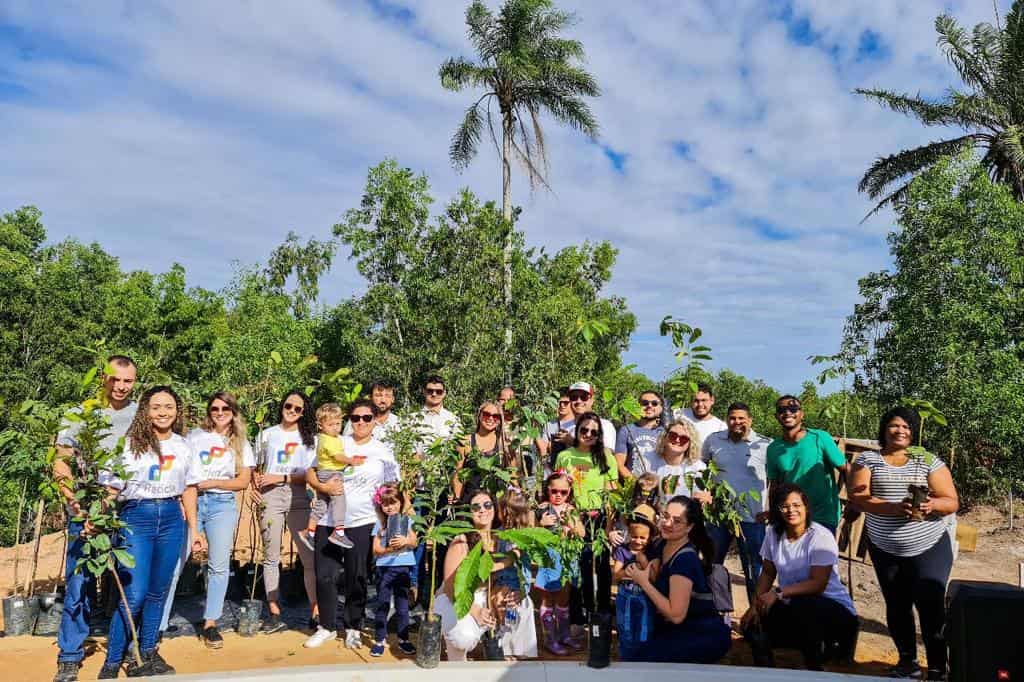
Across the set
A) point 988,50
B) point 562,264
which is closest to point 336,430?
point 988,50

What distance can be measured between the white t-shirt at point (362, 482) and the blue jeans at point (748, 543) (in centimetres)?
214

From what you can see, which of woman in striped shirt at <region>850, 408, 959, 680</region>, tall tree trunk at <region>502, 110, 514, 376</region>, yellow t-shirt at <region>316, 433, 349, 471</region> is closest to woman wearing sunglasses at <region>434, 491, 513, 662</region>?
yellow t-shirt at <region>316, 433, 349, 471</region>

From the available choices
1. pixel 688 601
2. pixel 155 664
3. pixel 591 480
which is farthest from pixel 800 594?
pixel 155 664

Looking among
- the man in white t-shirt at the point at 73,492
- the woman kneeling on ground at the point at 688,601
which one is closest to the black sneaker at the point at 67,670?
the man in white t-shirt at the point at 73,492

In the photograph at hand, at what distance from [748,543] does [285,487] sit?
3.19 m

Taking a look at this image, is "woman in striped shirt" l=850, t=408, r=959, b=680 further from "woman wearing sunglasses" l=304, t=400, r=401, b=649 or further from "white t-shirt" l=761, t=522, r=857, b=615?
"woman wearing sunglasses" l=304, t=400, r=401, b=649

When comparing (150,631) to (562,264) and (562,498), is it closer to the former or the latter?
(562,498)

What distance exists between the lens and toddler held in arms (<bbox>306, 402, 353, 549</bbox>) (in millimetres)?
4199

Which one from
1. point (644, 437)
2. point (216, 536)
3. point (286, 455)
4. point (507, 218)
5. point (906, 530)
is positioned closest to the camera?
point (906, 530)

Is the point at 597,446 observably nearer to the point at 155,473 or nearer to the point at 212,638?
the point at 155,473

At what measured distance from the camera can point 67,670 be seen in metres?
3.49

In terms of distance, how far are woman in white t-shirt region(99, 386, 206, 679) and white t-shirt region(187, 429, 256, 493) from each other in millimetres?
575

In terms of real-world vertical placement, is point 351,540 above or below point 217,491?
below

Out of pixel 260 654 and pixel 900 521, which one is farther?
pixel 260 654
